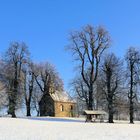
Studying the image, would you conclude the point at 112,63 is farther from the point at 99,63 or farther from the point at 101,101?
the point at 101,101

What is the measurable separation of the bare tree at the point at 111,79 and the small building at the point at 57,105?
22671 millimetres

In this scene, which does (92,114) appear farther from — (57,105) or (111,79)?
(57,105)

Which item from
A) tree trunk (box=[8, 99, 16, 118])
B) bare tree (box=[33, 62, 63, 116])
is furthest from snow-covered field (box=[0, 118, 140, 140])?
bare tree (box=[33, 62, 63, 116])

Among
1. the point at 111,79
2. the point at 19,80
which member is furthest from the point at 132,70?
the point at 19,80

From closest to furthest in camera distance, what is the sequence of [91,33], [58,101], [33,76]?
[91,33]
[33,76]
[58,101]

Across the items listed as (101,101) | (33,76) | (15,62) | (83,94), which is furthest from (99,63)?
(33,76)

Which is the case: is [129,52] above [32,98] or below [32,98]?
above

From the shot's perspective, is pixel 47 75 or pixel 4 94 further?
pixel 47 75

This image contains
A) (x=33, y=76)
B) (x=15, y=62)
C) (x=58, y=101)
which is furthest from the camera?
(x=58, y=101)

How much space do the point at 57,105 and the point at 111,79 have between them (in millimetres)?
27746

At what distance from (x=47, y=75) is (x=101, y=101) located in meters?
22.4

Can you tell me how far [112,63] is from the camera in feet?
190

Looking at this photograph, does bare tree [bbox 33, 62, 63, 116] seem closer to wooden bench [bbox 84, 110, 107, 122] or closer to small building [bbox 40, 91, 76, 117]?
small building [bbox 40, 91, 76, 117]

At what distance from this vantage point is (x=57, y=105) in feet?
269
